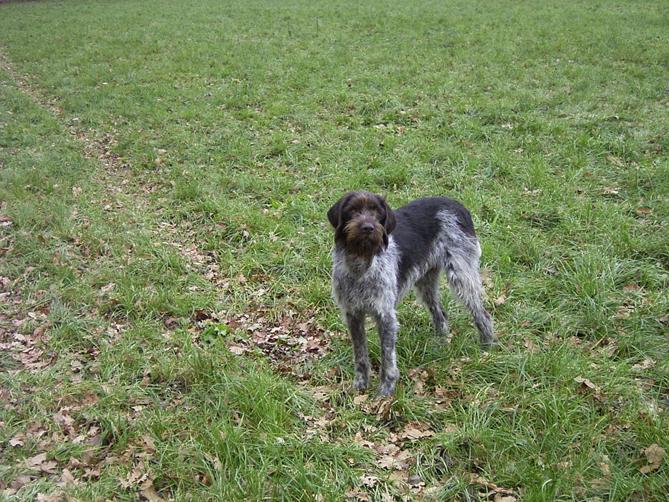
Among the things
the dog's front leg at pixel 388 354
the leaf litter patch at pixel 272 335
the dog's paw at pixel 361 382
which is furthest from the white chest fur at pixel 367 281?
the leaf litter patch at pixel 272 335

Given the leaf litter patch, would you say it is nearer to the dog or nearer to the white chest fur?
the dog

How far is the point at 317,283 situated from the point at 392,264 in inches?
67.4

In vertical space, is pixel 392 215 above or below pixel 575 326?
above

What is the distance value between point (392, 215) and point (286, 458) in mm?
2021

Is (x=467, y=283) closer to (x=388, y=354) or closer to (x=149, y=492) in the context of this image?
(x=388, y=354)

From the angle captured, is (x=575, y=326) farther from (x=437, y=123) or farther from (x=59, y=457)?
(x=437, y=123)

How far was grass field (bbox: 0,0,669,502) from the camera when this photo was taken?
379 cm

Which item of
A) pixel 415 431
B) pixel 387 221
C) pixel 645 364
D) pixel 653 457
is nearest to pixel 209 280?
pixel 387 221

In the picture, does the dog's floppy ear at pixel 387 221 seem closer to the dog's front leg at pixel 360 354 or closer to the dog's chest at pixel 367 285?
the dog's chest at pixel 367 285

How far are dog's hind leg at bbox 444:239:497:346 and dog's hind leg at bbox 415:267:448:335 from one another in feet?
0.85

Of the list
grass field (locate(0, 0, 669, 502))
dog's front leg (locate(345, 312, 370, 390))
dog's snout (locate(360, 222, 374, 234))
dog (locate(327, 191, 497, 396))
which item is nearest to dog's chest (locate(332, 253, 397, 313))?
dog (locate(327, 191, 497, 396))

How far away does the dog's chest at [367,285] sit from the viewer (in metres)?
4.50

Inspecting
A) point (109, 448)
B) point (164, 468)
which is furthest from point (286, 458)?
point (109, 448)

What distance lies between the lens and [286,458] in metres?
3.80
